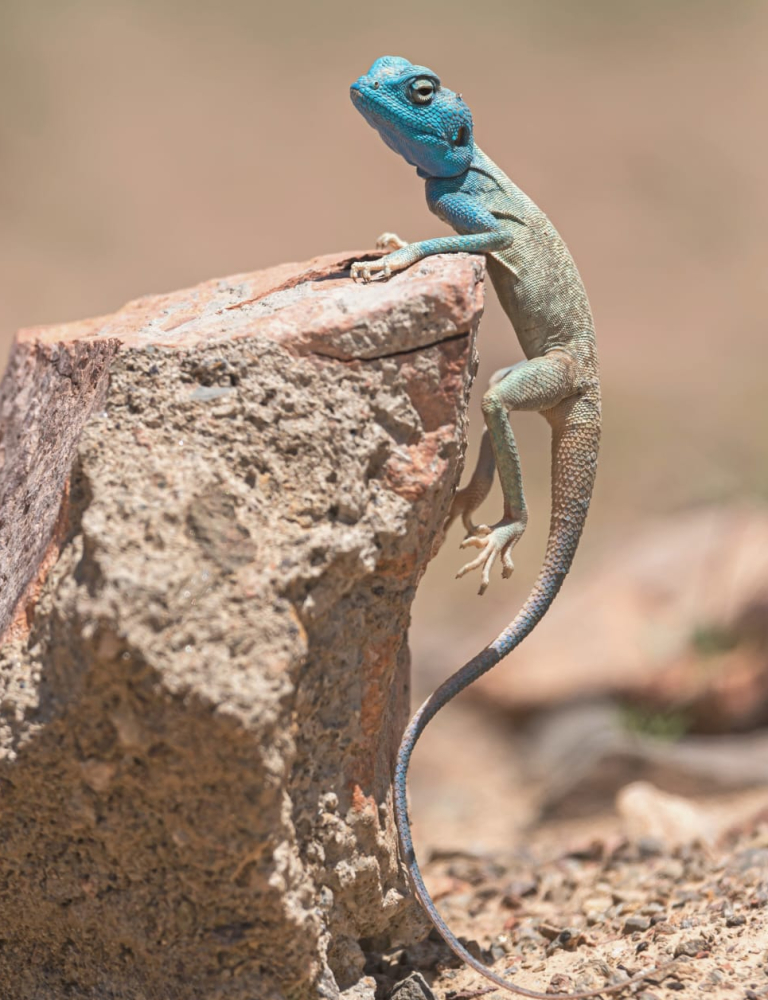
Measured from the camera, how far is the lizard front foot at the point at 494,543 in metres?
3.71

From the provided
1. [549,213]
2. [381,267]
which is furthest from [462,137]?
[549,213]

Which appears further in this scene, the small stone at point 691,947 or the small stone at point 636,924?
the small stone at point 636,924

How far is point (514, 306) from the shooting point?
3961 mm

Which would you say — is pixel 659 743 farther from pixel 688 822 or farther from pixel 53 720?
pixel 53 720

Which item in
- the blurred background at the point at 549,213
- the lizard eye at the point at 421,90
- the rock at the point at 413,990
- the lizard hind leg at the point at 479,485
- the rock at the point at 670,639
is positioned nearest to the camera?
the rock at the point at 413,990

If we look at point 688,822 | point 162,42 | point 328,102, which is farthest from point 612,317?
point 688,822

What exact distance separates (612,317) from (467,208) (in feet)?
45.4

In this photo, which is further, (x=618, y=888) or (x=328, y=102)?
(x=328, y=102)

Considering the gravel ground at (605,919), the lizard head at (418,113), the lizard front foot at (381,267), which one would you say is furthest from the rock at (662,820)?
the lizard head at (418,113)

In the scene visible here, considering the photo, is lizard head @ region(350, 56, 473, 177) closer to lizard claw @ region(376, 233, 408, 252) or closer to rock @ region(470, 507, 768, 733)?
lizard claw @ region(376, 233, 408, 252)

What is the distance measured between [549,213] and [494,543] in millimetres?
15837

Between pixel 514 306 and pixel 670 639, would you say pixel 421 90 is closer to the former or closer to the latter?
pixel 514 306

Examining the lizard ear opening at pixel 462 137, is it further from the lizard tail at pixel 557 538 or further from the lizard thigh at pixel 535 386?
the lizard tail at pixel 557 538

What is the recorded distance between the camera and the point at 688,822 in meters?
5.57
